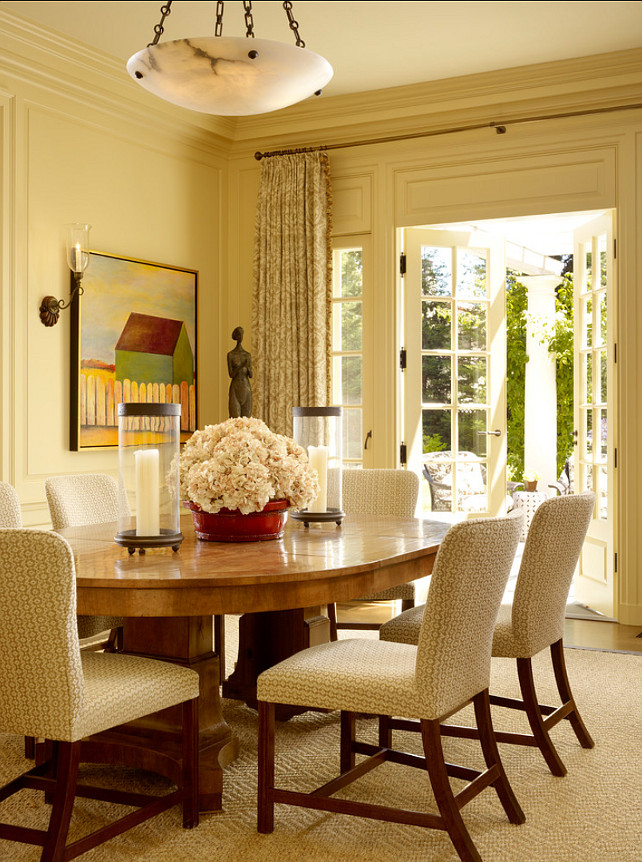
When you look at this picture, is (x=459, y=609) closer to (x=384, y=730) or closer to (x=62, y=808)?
(x=384, y=730)

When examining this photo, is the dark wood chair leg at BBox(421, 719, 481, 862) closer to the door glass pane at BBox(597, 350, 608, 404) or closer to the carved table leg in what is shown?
the carved table leg

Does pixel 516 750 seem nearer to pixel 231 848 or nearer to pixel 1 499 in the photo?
pixel 231 848

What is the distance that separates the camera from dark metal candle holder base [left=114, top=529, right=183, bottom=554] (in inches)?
100

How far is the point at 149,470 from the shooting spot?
2.55 m

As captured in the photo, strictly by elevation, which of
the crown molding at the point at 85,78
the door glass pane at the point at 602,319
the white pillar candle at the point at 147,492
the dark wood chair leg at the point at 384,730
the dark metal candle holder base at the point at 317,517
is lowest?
the dark wood chair leg at the point at 384,730

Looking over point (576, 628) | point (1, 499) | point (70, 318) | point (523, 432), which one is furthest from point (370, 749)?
point (523, 432)

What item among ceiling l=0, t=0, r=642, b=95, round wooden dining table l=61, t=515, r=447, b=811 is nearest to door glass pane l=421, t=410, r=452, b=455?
ceiling l=0, t=0, r=642, b=95

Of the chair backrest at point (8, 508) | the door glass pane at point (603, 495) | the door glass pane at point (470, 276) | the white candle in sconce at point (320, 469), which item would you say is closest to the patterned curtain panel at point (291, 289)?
the door glass pane at point (470, 276)

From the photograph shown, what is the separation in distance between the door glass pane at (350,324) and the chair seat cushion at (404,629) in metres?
3.07

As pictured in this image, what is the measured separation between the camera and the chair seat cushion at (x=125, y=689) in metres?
2.08

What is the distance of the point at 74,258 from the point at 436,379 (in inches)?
93.9

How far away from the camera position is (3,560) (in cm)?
198

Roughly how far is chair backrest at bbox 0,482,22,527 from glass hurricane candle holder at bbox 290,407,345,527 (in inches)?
38.7

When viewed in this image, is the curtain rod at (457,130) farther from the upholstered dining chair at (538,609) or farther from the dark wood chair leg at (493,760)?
the dark wood chair leg at (493,760)
